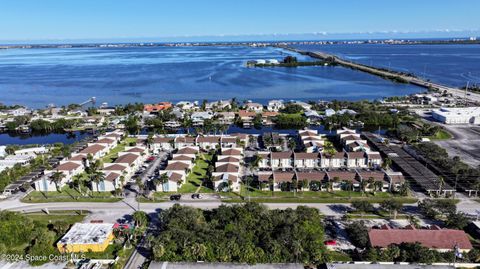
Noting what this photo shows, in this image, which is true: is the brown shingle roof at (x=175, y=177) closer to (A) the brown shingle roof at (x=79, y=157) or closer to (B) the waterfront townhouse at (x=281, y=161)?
(B) the waterfront townhouse at (x=281, y=161)

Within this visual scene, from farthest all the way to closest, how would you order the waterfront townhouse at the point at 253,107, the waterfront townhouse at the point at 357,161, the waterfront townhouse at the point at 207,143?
the waterfront townhouse at the point at 253,107 → the waterfront townhouse at the point at 207,143 → the waterfront townhouse at the point at 357,161

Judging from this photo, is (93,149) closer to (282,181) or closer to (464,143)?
(282,181)

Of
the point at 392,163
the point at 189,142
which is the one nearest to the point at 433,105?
the point at 392,163

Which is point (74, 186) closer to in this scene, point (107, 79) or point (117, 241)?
point (117, 241)

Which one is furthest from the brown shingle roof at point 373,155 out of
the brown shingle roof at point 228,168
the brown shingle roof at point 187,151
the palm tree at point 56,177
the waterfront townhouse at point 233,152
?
the palm tree at point 56,177

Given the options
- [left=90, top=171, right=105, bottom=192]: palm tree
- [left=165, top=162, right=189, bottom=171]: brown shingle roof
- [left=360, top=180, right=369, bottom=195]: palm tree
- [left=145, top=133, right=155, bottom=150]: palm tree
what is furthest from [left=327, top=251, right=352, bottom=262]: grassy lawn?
[left=145, top=133, right=155, bottom=150]: palm tree
